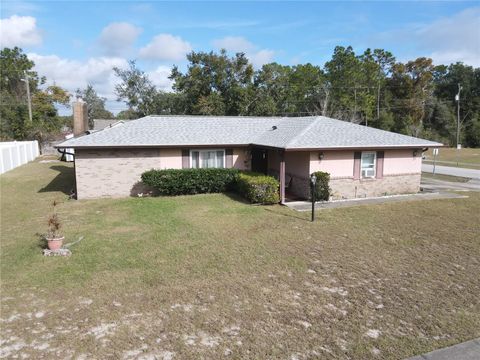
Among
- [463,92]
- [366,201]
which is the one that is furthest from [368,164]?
[463,92]

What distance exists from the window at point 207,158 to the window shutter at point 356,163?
628 cm

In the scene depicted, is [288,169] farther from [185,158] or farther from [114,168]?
[114,168]

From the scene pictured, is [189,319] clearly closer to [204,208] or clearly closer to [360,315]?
[360,315]

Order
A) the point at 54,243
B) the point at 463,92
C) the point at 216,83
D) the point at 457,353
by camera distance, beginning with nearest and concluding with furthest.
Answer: the point at 457,353
the point at 54,243
the point at 216,83
the point at 463,92

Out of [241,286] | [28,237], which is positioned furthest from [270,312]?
[28,237]

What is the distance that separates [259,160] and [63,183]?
37.6ft

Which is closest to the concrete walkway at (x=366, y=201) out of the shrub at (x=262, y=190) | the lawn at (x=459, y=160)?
the shrub at (x=262, y=190)

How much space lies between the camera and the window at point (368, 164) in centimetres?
1595

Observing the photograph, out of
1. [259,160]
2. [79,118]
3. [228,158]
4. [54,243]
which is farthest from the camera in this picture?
[79,118]

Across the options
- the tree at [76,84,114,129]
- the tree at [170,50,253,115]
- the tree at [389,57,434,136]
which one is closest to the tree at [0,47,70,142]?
the tree at [76,84,114,129]

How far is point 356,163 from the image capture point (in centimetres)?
1570

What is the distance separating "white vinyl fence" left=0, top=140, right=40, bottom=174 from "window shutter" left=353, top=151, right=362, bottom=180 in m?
24.3

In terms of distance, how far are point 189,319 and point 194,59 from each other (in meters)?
41.0

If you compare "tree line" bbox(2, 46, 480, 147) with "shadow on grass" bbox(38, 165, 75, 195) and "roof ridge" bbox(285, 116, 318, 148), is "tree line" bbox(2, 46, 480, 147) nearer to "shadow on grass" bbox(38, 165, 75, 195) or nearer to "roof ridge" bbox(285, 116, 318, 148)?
"shadow on grass" bbox(38, 165, 75, 195)
